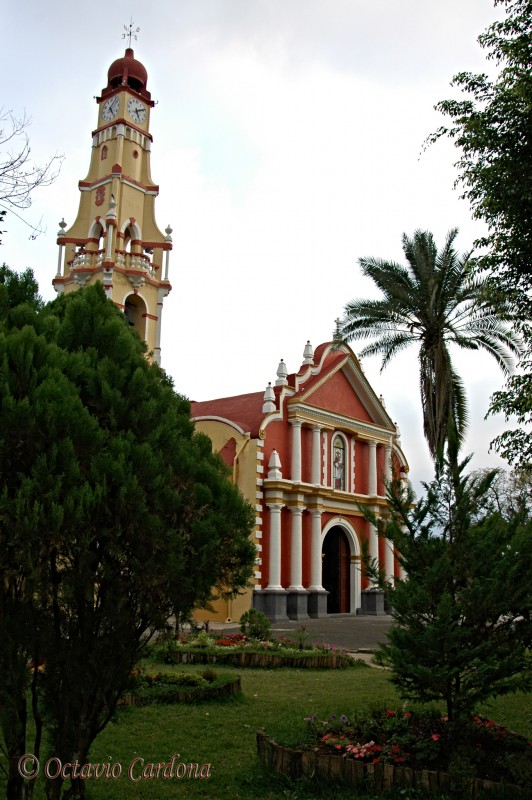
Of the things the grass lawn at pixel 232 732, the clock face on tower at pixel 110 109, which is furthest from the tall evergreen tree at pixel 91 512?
the clock face on tower at pixel 110 109

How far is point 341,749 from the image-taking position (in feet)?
21.6

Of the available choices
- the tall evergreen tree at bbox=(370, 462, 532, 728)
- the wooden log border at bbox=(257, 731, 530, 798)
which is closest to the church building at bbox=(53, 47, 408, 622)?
the tall evergreen tree at bbox=(370, 462, 532, 728)

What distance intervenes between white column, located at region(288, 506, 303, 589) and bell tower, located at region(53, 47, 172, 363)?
7746mm

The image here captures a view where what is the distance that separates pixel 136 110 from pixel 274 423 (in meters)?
14.7

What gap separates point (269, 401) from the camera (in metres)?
26.6

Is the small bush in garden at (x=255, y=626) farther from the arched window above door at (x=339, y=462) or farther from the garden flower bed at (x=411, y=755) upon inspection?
the arched window above door at (x=339, y=462)

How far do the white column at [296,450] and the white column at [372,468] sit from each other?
4.36 meters

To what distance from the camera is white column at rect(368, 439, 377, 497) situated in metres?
29.8

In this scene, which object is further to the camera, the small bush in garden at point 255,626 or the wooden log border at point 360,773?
the small bush in garden at point 255,626

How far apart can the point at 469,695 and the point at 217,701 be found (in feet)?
14.4

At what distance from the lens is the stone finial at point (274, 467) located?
25.6 m

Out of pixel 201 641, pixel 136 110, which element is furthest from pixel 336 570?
pixel 136 110

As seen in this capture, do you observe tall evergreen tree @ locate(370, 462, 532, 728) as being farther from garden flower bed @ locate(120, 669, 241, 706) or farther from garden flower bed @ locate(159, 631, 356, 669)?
garden flower bed @ locate(159, 631, 356, 669)

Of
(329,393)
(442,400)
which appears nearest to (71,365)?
(442,400)
